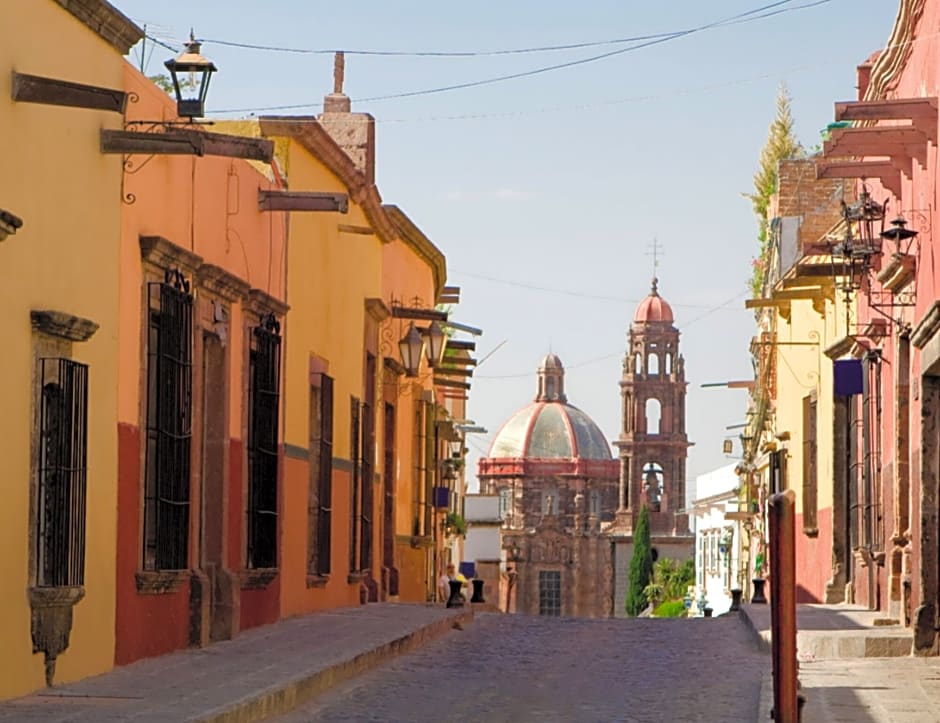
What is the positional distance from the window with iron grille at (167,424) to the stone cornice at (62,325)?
2.15 m

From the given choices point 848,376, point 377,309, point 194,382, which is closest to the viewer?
point 194,382

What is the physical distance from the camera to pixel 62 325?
43.5 ft

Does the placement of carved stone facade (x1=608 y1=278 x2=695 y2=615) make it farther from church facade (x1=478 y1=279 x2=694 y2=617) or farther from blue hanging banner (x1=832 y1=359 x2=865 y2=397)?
blue hanging banner (x1=832 y1=359 x2=865 y2=397)

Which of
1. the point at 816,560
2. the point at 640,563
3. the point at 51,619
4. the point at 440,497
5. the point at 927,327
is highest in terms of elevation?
the point at 927,327

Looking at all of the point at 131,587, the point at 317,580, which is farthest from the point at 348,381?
the point at 131,587

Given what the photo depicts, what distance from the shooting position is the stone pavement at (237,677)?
1188 cm

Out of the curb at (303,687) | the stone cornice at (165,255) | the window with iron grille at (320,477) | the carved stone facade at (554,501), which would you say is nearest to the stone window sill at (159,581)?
the curb at (303,687)

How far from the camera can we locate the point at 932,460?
17.4 metres

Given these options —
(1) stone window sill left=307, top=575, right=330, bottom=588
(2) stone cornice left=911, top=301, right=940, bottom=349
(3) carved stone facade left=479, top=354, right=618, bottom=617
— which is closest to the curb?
(1) stone window sill left=307, top=575, right=330, bottom=588

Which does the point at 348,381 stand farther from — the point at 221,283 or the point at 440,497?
the point at 440,497

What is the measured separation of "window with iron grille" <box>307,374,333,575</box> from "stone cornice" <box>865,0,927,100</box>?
6674mm

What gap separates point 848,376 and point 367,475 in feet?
21.0

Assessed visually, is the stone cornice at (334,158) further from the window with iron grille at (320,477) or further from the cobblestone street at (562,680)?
the cobblestone street at (562,680)

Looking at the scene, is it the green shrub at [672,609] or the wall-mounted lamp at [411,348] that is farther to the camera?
the green shrub at [672,609]
